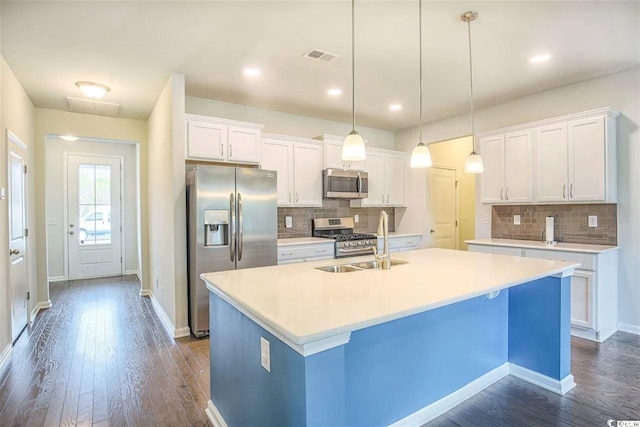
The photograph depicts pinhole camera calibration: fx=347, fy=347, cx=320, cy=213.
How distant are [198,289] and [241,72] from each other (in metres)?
2.23

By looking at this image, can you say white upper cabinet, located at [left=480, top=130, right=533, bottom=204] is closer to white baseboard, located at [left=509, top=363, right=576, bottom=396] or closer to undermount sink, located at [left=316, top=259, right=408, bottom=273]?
white baseboard, located at [left=509, top=363, right=576, bottom=396]

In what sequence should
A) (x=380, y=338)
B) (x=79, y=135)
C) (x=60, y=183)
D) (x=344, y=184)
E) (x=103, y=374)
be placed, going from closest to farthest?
(x=380, y=338) < (x=103, y=374) < (x=79, y=135) < (x=344, y=184) < (x=60, y=183)

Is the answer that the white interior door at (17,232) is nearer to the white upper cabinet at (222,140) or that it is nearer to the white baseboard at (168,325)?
the white baseboard at (168,325)

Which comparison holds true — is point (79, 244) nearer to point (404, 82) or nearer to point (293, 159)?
point (293, 159)

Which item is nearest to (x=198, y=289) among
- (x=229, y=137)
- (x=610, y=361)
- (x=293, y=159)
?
(x=229, y=137)

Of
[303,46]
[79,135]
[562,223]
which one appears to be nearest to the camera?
[303,46]

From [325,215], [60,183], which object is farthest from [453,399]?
[60,183]

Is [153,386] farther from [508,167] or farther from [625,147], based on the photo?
[625,147]

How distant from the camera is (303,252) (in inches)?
168

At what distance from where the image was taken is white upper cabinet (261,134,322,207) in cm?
442

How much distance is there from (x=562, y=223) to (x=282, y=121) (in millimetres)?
3768

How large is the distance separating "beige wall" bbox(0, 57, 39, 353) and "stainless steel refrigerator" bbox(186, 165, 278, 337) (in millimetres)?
1521

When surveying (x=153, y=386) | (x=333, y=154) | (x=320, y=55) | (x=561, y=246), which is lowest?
(x=153, y=386)

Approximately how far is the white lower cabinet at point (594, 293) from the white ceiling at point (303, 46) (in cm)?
189
